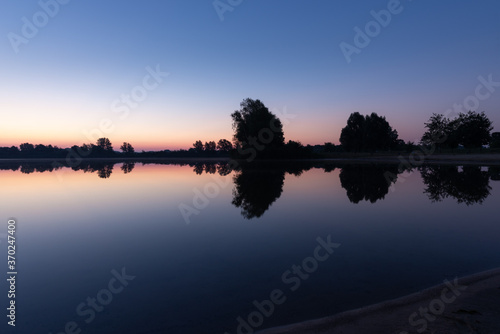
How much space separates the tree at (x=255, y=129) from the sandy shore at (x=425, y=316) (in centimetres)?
7478

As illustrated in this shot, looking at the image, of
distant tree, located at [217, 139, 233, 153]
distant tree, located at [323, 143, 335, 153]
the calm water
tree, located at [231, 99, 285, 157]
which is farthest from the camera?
distant tree, located at [217, 139, 233, 153]

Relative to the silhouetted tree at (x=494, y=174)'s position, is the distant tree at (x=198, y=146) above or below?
above

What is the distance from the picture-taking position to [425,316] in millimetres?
5027

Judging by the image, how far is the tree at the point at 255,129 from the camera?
80.1m

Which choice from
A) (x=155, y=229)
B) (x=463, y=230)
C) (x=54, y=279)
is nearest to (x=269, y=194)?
(x=155, y=229)

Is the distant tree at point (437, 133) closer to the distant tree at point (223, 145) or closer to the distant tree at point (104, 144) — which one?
the distant tree at point (223, 145)

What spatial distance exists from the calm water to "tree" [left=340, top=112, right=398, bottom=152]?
101 metres

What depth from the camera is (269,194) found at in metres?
20.9

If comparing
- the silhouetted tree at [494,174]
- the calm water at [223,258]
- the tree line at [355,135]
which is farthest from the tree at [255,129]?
the calm water at [223,258]

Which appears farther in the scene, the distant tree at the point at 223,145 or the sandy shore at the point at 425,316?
the distant tree at the point at 223,145

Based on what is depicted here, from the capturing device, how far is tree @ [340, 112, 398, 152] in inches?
4361

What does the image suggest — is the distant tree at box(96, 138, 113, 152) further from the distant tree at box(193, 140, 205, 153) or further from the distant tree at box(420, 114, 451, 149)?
the distant tree at box(420, 114, 451, 149)

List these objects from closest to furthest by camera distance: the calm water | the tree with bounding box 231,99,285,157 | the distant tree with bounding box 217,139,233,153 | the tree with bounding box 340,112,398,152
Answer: the calm water < the tree with bounding box 231,99,285,157 < the tree with bounding box 340,112,398,152 < the distant tree with bounding box 217,139,233,153

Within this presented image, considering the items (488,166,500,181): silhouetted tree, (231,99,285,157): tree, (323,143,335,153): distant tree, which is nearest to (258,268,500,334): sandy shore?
(488,166,500,181): silhouetted tree
